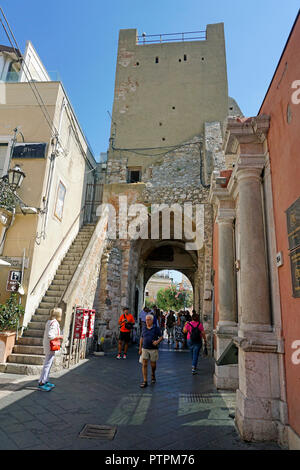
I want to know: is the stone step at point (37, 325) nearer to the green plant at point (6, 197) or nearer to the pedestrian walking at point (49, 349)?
the pedestrian walking at point (49, 349)

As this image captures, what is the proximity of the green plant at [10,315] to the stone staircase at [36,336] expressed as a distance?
0.42 metres

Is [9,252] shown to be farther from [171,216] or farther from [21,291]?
[171,216]

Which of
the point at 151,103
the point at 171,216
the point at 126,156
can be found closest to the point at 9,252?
the point at 171,216

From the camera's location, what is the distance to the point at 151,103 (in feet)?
48.9

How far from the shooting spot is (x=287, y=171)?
3135 mm

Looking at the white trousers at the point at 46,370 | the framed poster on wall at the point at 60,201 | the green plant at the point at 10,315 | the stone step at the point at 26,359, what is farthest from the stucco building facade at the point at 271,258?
the framed poster on wall at the point at 60,201

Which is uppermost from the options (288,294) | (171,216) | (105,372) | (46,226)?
(171,216)

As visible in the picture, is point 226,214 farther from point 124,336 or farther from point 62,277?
point 62,277

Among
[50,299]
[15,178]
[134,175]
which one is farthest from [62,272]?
[134,175]

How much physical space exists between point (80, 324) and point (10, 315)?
1627mm

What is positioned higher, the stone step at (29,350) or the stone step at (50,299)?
the stone step at (50,299)

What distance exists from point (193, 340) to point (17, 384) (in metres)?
3.91

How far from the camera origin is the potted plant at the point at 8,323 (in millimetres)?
5930

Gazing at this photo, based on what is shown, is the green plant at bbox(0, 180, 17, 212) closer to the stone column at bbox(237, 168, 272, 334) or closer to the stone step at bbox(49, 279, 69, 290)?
the stone step at bbox(49, 279, 69, 290)
